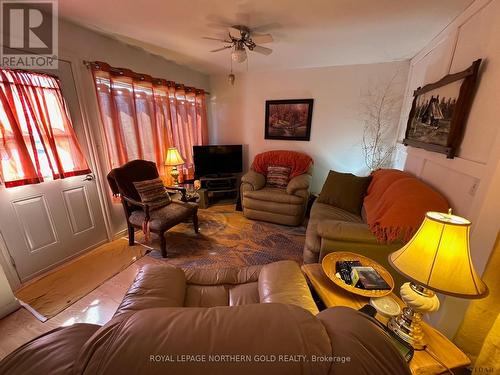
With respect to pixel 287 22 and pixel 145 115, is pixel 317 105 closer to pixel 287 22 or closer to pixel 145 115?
pixel 287 22

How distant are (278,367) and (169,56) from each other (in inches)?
139

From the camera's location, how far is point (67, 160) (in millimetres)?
2076

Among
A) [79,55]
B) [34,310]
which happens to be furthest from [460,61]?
[34,310]

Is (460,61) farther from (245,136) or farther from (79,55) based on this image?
(79,55)

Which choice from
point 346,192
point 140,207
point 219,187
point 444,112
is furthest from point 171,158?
point 444,112

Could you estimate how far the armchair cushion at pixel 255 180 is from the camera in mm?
3178

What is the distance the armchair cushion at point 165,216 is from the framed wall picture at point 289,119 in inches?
83.1

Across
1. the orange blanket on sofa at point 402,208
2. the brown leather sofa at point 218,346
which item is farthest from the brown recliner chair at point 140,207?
the orange blanket on sofa at point 402,208

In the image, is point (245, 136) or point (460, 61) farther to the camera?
point (245, 136)

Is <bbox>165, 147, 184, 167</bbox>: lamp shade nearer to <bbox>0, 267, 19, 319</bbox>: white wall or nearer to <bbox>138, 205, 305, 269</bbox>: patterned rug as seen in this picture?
<bbox>138, 205, 305, 269</bbox>: patterned rug

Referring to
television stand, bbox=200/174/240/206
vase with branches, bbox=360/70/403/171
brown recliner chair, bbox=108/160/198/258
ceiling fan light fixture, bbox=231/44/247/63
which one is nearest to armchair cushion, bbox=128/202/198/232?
brown recliner chair, bbox=108/160/198/258

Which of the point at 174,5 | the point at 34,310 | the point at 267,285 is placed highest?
the point at 174,5

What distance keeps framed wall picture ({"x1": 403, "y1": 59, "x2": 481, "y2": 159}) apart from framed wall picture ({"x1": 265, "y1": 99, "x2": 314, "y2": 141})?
5.10 ft

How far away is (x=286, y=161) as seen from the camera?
11.5ft
